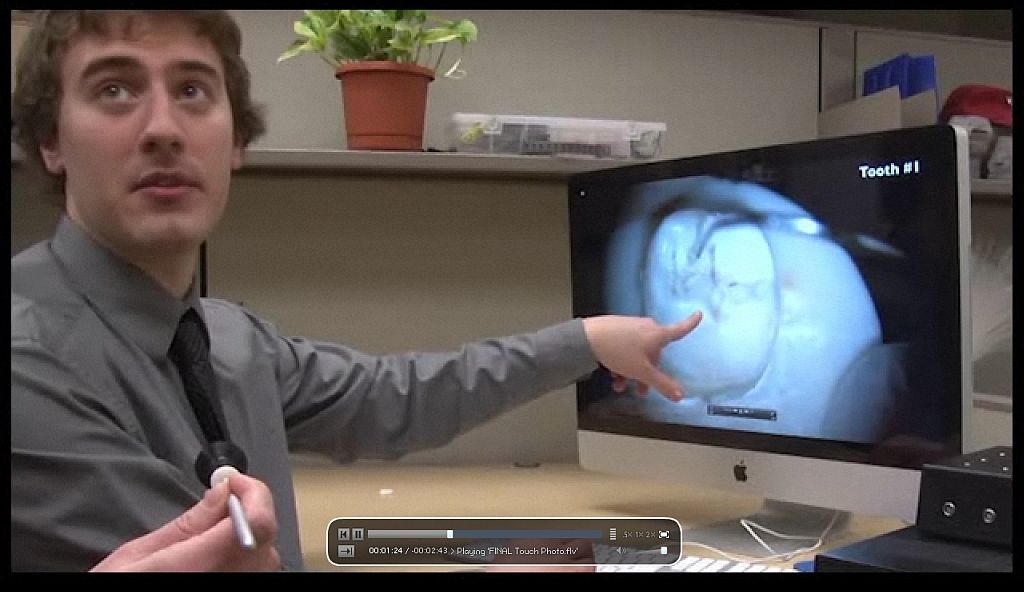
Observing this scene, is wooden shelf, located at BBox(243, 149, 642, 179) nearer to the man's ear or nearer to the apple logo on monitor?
the man's ear

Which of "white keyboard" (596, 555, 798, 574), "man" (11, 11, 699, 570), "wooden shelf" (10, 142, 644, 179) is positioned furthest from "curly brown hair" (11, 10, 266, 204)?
"white keyboard" (596, 555, 798, 574)

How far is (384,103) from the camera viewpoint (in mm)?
1243

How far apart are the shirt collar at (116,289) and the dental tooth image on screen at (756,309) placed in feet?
1.80

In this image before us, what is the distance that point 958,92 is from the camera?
5.04 ft

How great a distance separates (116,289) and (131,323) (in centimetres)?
3

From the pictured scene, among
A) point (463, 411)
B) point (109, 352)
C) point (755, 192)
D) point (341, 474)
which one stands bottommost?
point (341, 474)

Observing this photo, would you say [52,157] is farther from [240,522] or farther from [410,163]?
[410,163]

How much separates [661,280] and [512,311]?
431mm

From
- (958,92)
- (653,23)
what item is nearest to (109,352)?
(653,23)

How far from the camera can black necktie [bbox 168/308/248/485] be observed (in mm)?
750

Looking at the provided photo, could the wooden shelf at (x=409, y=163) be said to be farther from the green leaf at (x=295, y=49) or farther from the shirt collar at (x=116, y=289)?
the shirt collar at (x=116, y=289)

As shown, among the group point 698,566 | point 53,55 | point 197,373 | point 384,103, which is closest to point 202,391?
point 197,373

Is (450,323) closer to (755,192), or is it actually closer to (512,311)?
(512,311)
